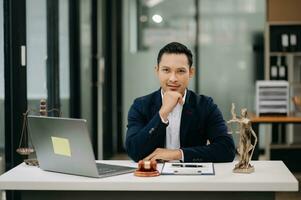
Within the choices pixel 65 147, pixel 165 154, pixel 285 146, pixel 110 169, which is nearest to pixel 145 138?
pixel 165 154

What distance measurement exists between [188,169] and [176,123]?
56 centimetres

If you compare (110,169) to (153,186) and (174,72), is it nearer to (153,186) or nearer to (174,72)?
(153,186)

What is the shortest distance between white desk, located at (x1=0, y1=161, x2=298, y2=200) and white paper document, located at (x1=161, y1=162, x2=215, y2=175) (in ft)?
0.13

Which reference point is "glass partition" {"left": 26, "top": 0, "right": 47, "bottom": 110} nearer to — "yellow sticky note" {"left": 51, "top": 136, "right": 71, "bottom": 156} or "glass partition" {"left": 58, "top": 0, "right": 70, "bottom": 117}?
"glass partition" {"left": 58, "top": 0, "right": 70, "bottom": 117}

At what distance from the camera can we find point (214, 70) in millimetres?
7801

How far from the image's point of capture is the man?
2.71m

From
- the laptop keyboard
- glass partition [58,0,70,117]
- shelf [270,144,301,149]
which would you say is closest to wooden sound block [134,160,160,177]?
the laptop keyboard

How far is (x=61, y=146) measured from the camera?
7.40 ft

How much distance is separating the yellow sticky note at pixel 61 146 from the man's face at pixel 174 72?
75 cm

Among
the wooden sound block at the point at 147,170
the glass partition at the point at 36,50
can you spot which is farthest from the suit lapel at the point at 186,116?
the glass partition at the point at 36,50

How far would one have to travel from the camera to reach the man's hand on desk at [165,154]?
265 cm

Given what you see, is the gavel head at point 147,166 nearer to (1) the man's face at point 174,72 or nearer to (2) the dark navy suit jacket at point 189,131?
(2) the dark navy suit jacket at point 189,131

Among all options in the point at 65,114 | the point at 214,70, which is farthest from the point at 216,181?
the point at 214,70

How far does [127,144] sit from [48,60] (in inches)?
76.5
